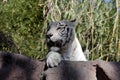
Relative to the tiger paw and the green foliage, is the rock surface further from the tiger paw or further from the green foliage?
the green foliage

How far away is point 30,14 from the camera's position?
5.73 m

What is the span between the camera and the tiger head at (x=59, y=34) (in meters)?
2.00

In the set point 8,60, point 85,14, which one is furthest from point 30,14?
point 8,60

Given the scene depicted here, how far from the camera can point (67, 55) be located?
213cm

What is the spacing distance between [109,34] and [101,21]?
0.22 meters

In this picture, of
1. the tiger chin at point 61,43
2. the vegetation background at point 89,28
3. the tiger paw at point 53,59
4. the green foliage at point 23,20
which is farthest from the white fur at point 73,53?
the green foliage at point 23,20

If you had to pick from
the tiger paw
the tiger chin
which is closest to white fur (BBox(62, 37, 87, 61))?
the tiger chin

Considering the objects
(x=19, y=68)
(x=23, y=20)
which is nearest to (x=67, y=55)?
(x=19, y=68)

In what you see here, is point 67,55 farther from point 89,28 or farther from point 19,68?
point 89,28

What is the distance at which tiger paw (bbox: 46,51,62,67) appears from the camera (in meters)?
1.97

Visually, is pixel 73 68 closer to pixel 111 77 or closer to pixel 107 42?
pixel 111 77

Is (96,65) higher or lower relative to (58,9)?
lower

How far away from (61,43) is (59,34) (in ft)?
0.17

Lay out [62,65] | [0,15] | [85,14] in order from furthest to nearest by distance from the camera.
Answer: [0,15] → [85,14] → [62,65]
